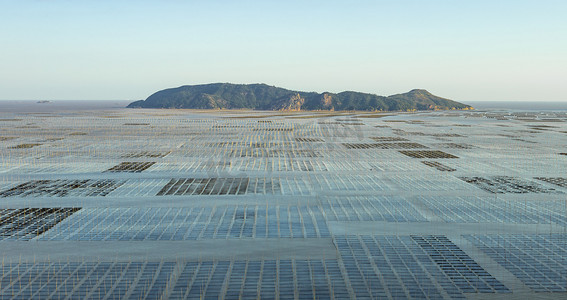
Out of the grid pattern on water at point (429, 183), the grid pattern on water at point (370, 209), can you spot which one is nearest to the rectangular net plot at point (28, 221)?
the grid pattern on water at point (370, 209)

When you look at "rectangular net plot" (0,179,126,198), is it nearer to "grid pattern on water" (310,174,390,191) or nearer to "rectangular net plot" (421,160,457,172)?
"grid pattern on water" (310,174,390,191)

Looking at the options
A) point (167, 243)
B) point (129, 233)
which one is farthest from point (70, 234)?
point (167, 243)

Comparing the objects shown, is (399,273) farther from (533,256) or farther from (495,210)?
(495,210)

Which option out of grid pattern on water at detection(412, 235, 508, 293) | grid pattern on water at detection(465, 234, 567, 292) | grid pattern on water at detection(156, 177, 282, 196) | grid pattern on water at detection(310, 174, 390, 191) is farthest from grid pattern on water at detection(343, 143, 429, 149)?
grid pattern on water at detection(412, 235, 508, 293)

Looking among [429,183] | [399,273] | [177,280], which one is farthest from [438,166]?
[177,280]

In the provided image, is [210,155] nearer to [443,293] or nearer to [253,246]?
[253,246]

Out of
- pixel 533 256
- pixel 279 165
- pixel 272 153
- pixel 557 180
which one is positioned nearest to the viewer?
pixel 533 256
